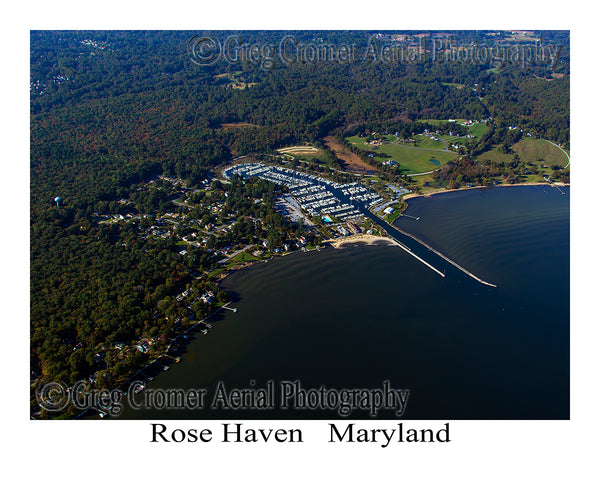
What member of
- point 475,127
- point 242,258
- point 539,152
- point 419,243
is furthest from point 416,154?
point 242,258

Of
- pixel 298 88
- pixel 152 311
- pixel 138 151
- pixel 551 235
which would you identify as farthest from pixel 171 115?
pixel 551 235

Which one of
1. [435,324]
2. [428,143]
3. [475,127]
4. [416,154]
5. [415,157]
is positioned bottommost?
[435,324]

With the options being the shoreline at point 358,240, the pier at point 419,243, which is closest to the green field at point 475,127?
the pier at point 419,243

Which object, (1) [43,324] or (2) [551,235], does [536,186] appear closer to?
(2) [551,235]

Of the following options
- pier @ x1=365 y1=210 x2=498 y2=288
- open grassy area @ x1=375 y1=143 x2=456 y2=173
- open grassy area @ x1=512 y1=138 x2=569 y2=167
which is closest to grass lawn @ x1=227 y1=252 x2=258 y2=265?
pier @ x1=365 y1=210 x2=498 y2=288

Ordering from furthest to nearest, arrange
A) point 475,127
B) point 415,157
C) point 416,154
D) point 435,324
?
point 475,127, point 416,154, point 415,157, point 435,324

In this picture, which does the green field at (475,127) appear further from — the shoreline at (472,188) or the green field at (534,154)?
the shoreline at (472,188)

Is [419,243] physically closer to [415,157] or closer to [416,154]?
[415,157]

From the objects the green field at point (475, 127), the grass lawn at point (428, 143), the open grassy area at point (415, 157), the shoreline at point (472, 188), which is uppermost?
the green field at point (475, 127)

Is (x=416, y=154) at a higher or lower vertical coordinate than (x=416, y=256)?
higher

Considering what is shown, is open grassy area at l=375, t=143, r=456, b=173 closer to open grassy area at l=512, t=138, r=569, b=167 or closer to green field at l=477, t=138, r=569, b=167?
green field at l=477, t=138, r=569, b=167
